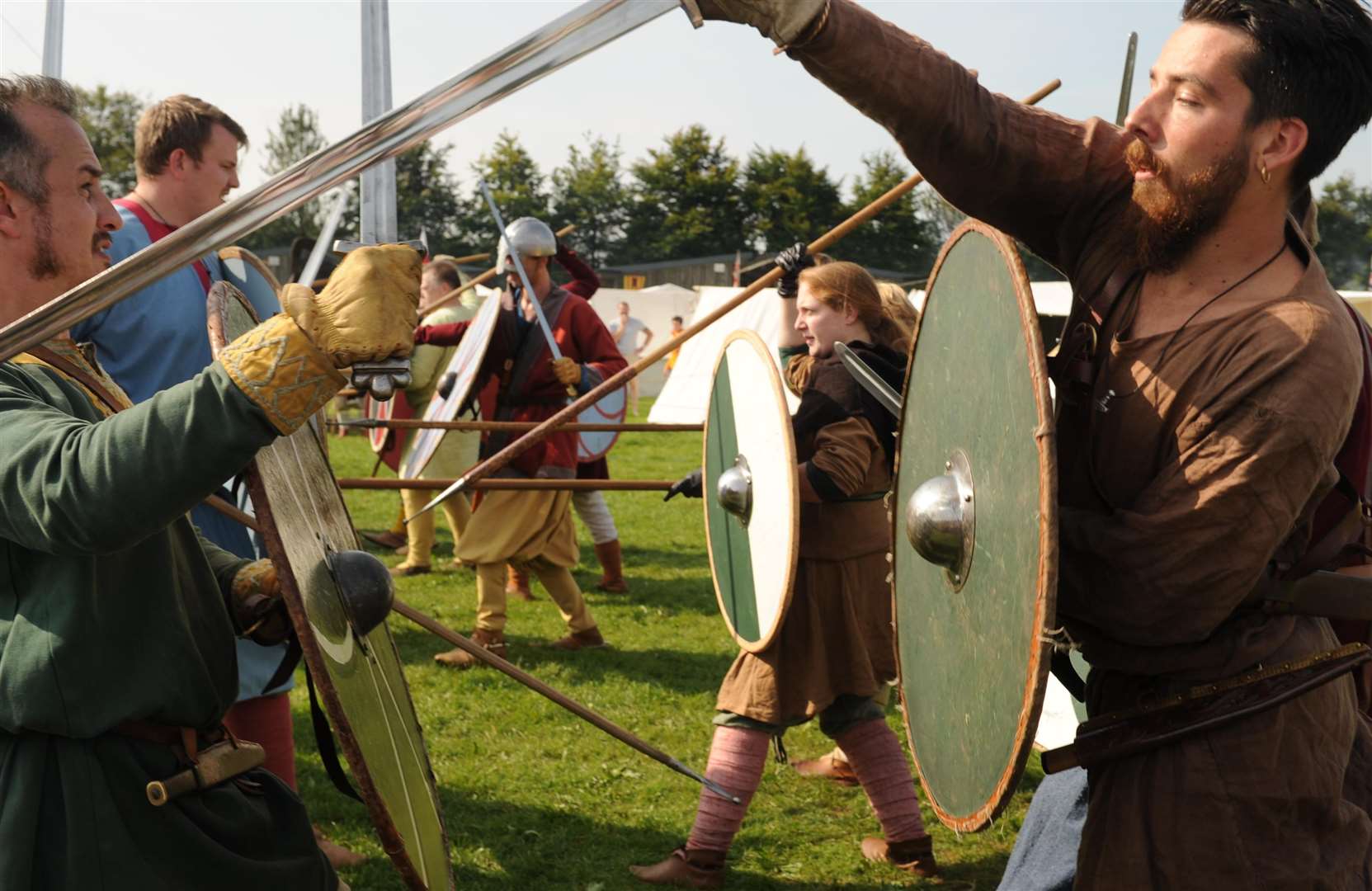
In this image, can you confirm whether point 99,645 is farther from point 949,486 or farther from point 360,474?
point 360,474

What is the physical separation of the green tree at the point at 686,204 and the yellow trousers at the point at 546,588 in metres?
54.0

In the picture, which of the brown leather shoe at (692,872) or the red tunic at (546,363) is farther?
the red tunic at (546,363)

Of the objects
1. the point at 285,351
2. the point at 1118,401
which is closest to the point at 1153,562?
the point at 1118,401

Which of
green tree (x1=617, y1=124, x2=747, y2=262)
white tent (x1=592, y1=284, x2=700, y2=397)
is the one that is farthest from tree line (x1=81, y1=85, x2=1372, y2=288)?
white tent (x1=592, y1=284, x2=700, y2=397)

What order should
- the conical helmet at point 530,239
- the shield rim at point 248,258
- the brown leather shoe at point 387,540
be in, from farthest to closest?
the brown leather shoe at point 387,540
the conical helmet at point 530,239
the shield rim at point 248,258

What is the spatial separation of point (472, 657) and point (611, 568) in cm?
174

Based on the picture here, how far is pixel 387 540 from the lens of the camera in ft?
28.4

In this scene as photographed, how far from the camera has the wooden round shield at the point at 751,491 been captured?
11.3ft

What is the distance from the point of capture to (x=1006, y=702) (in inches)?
67.4

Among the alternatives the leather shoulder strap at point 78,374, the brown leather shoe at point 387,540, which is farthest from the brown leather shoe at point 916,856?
the brown leather shoe at point 387,540

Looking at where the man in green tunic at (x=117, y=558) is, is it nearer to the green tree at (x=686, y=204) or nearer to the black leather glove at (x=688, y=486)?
the black leather glove at (x=688, y=486)

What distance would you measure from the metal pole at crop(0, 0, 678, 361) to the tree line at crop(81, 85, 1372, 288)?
169ft

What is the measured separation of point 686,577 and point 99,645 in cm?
630

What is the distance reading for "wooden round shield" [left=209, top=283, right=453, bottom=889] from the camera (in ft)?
5.21
